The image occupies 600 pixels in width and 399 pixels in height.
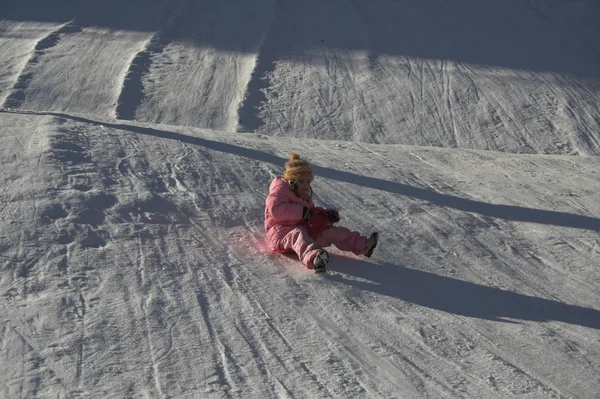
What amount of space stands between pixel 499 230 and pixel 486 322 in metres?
1.79

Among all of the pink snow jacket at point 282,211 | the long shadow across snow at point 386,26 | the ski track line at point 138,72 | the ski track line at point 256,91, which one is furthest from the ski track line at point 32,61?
the pink snow jacket at point 282,211

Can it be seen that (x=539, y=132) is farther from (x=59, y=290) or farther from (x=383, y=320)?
(x=59, y=290)

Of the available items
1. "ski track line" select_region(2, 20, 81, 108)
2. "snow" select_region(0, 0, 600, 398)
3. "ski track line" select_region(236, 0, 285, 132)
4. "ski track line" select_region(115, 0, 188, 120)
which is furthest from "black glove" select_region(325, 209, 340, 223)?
"ski track line" select_region(2, 20, 81, 108)

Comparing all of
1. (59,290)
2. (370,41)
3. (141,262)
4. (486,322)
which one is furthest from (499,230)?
(370,41)

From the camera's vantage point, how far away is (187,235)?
6328 millimetres

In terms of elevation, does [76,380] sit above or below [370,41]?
below

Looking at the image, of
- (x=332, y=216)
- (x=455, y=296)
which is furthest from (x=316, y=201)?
(x=455, y=296)

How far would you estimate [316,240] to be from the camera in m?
6.29

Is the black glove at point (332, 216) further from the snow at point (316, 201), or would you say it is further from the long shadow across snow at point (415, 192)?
the long shadow across snow at point (415, 192)

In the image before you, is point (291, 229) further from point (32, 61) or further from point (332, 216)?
point (32, 61)

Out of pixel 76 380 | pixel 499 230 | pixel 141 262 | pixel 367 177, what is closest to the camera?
pixel 76 380

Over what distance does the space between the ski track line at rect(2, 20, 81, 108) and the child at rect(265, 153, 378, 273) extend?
6257 mm

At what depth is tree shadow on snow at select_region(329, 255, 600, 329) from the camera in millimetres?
5488

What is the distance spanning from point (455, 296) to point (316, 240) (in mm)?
1122
